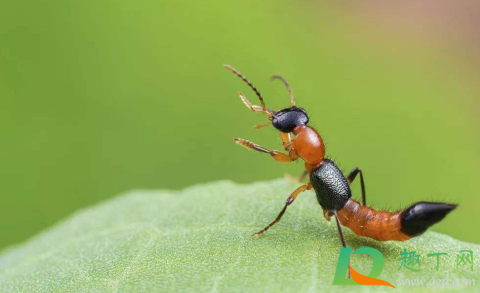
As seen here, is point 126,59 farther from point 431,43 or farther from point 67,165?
point 431,43

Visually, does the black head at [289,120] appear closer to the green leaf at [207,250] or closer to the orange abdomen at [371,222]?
the green leaf at [207,250]

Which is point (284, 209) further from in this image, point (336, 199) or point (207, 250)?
point (207, 250)

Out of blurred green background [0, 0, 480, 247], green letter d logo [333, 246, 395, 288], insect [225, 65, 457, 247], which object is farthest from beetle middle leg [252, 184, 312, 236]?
blurred green background [0, 0, 480, 247]

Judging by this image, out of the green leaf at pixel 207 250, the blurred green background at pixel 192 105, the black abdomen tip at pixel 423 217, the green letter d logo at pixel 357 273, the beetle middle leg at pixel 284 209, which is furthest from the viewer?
the blurred green background at pixel 192 105

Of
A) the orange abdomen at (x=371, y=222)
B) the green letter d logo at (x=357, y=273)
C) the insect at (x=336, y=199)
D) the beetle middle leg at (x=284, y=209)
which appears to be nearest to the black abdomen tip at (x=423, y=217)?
the insect at (x=336, y=199)

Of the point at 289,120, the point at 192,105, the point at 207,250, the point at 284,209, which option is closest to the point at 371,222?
the point at 284,209

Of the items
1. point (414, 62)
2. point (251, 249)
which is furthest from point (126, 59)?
point (251, 249)
